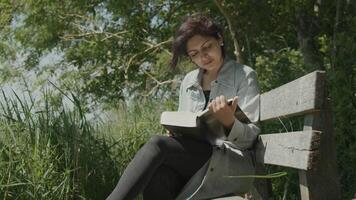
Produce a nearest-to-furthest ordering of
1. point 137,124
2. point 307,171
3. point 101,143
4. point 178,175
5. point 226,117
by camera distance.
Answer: point 307,171 → point 226,117 → point 178,175 → point 101,143 → point 137,124

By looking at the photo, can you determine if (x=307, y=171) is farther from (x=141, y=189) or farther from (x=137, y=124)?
(x=137, y=124)

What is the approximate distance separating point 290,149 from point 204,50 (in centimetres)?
81

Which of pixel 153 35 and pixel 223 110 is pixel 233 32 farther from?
pixel 223 110

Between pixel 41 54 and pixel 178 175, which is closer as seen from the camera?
pixel 178 175

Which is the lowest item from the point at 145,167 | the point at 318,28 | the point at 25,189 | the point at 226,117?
the point at 25,189

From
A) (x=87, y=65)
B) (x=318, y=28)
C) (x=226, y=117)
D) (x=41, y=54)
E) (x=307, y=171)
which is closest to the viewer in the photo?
(x=307, y=171)

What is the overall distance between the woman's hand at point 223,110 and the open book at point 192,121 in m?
0.02

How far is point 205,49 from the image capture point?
313 centimetres

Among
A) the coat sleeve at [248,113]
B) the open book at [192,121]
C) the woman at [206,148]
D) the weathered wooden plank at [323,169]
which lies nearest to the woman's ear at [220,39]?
the woman at [206,148]

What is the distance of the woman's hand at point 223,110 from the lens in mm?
2701

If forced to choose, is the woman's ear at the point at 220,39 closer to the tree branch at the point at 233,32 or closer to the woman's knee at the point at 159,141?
the woman's knee at the point at 159,141

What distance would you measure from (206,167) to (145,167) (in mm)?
298

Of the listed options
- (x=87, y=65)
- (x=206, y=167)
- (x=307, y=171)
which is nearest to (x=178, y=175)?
(x=206, y=167)

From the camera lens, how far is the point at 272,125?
4.77 metres
